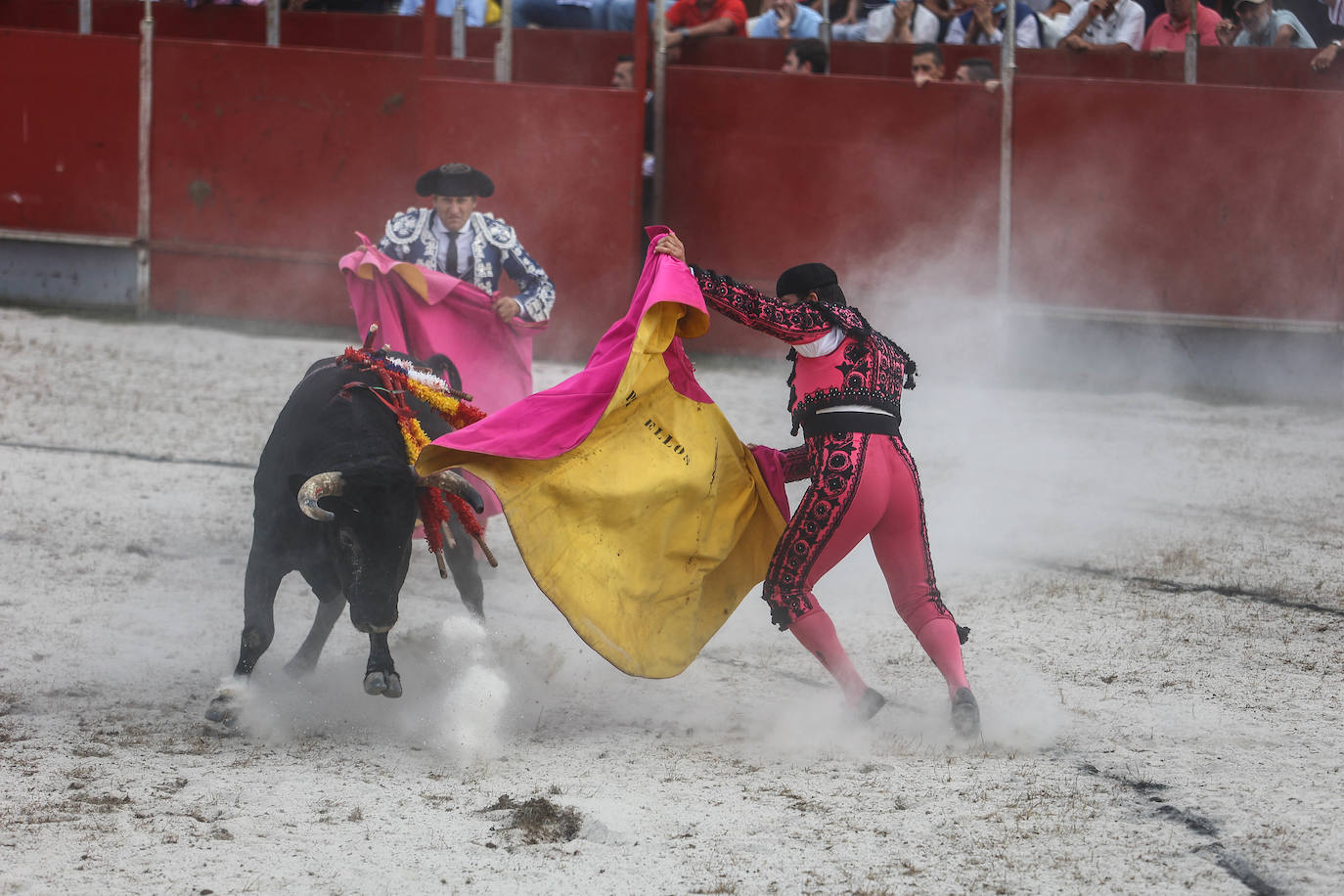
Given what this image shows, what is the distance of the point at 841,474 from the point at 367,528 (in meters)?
1.15

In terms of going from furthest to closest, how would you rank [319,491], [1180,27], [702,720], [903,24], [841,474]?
[903,24] < [1180,27] < [702,720] < [841,474] < [319,491]

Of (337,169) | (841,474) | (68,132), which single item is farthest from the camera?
(68,132)

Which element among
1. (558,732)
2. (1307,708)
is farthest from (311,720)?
(1307,708)

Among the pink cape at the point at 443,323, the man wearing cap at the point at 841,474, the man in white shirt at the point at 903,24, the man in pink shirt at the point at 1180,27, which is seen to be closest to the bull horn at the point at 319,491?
the man wearing cap at the point at 841,474

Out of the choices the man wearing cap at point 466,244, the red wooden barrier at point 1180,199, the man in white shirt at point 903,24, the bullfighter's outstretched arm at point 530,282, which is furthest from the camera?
the man in white shirt at point 903,24

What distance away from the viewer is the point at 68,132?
10203 mm

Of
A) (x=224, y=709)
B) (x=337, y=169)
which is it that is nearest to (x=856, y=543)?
(x=224, y=709)

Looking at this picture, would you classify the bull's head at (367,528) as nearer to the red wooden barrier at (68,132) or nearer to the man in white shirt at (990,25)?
the man in white shirt at (990,25)

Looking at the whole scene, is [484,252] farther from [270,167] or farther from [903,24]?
[270,167]

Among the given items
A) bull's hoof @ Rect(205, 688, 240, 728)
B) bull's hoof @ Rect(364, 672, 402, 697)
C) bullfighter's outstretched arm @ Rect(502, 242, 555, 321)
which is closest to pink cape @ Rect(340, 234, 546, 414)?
bullfighter's outstretched arm @ Rect(502, 242, 555, 321)

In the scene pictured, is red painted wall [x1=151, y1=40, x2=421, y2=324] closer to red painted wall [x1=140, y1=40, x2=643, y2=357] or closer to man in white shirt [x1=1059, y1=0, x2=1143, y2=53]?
red painted wall [x1=140, y1=40, x2=643, y2=357]

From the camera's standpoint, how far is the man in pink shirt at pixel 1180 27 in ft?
29.1

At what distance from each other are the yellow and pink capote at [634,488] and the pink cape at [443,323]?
1.40 metres

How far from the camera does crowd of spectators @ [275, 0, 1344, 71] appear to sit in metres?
8.78
